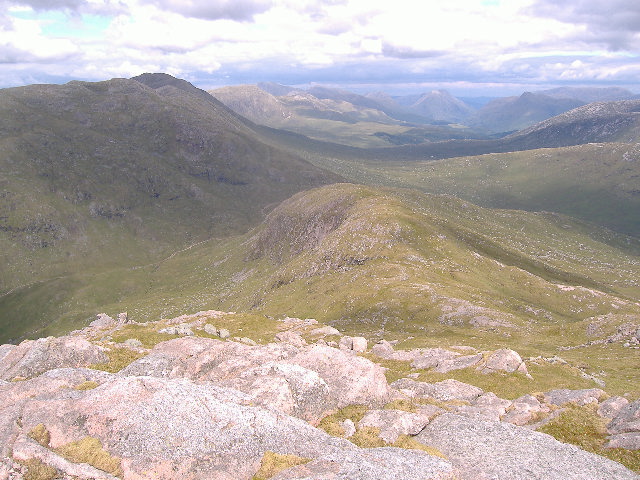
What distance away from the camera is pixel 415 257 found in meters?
139

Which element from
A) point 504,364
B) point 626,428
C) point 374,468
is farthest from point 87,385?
point 504,364

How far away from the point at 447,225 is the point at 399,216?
2790cm

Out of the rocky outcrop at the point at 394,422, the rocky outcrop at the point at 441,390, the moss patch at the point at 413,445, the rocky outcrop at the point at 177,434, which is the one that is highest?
the rocky outcrop at the point at 177,434

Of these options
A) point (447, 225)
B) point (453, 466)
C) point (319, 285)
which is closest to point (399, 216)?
point (447, 225)

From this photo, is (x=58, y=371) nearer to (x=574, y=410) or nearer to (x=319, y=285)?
(x=574, y=410)

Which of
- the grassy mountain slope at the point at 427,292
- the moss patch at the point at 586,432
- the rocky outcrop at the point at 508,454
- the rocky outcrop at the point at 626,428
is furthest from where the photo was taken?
the grassy mountain slope at the point at 427,292

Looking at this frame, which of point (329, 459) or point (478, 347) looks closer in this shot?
point (329, 459)

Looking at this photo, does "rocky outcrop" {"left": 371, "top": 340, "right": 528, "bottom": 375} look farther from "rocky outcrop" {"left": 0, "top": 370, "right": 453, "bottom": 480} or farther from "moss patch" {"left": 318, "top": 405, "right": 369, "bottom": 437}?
"rocky outcrop" {"left": 0, "top": 370, "right": 453, "bottom": 480}

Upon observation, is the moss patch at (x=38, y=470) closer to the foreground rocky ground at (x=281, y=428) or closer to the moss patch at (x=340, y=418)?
the foreground rocky ground at (x=281, y=428)

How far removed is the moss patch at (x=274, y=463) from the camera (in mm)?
22344

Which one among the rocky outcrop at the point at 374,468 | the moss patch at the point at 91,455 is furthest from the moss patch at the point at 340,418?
the moss patch at the point at 91,455

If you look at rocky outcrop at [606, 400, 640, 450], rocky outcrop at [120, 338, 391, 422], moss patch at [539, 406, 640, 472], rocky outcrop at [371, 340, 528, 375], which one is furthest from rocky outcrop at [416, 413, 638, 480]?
rocky outcrop at [371, 340, 528, 375]

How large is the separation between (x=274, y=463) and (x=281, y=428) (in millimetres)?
2864

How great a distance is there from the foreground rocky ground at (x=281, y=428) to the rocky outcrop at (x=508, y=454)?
81 millimetres
